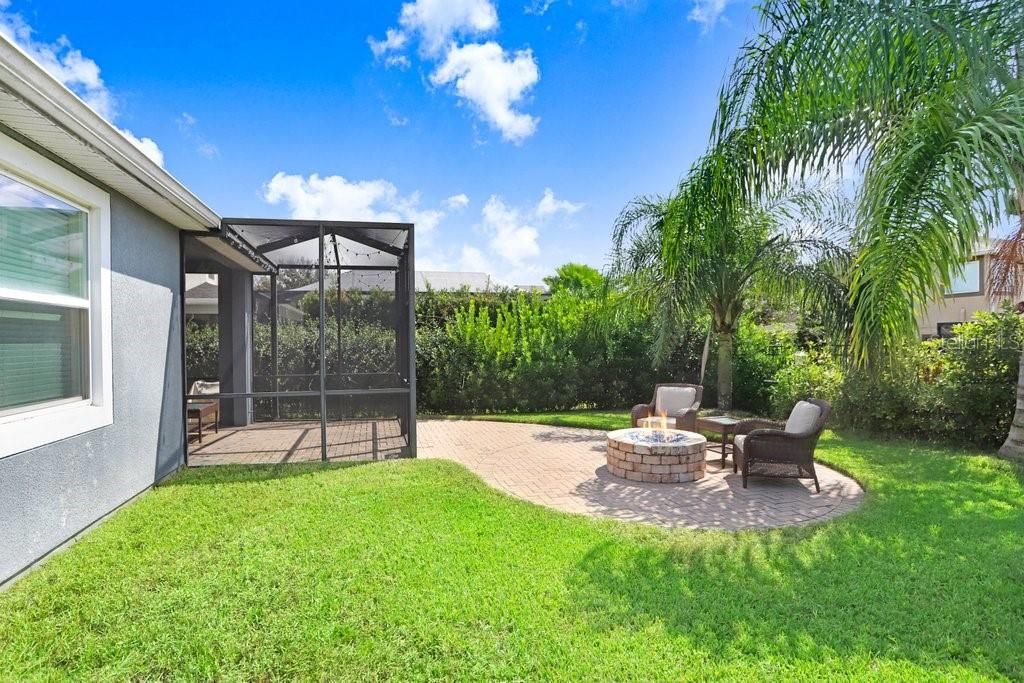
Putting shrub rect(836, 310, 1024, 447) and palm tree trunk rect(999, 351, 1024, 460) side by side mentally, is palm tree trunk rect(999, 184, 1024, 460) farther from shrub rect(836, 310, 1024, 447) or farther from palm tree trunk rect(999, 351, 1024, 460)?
shrub rect(836, 310, 1024, 447)

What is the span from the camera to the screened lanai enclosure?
8.69 metres

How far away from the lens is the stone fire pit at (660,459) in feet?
22.5

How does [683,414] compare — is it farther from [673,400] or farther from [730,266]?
[730,266]

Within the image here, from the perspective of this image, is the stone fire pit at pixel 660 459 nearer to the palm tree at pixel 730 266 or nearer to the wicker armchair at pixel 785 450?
the wicker armchair at pixel 785 450

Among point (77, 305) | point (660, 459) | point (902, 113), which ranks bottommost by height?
point (660, 459)

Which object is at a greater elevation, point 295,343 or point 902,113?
point 902,113

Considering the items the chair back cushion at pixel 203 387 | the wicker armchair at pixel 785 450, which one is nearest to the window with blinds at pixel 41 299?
the chair back cushion at pixel 203 387

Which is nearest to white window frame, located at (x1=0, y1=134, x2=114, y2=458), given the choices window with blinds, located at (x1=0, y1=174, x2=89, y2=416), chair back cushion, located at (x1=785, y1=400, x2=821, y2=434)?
window with blinds, located at (x1=0, y1=174, x2=89, y2=416)

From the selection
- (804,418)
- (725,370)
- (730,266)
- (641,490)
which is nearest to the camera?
(641,490)

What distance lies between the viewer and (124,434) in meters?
5.56

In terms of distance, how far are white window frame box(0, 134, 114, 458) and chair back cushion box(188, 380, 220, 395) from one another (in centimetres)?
427

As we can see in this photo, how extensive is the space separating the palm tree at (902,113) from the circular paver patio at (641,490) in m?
1.86

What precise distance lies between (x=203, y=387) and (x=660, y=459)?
7.97 metres

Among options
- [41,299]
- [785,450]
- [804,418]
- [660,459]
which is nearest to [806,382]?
[804,418]
